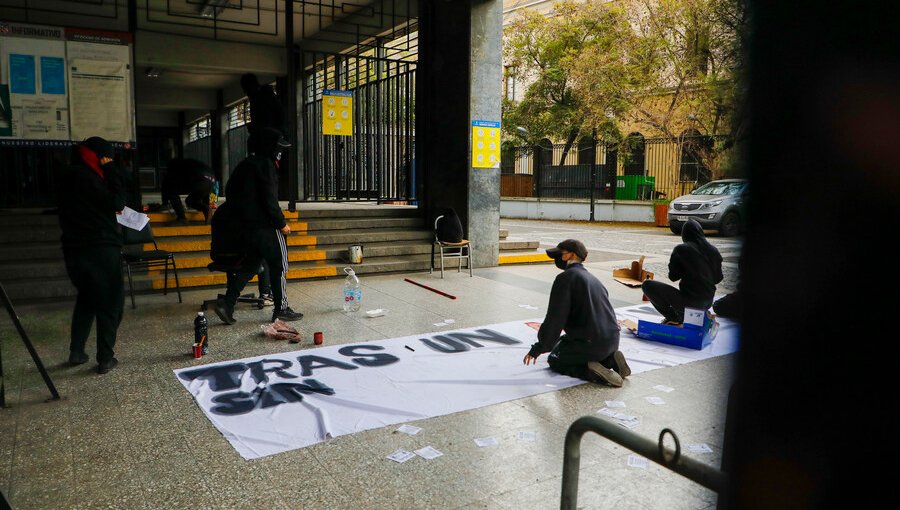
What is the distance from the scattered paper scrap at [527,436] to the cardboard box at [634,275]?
471 centimetres

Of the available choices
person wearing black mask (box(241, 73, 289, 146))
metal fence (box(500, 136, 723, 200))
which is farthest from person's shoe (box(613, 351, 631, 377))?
metal fence (box(500, 136, 723, 200))

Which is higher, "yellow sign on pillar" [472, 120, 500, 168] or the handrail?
"yellow sign on pillar" [472, 120, 500, 168]

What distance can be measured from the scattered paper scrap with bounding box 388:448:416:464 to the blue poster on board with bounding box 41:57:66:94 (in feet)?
24.2

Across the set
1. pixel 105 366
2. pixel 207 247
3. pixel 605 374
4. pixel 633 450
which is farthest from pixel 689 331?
pixel 207 247

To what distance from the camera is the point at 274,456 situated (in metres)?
3.41

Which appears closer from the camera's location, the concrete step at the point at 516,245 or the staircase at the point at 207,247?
the staircase at the point at 207,247

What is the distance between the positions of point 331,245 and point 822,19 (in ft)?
31.2

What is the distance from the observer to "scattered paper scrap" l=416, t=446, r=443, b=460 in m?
3.41

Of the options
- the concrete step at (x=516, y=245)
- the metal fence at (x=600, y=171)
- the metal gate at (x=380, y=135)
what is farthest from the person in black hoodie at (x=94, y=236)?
the metal fence at (x=600, y=171)

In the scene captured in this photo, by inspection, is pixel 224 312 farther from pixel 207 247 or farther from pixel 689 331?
pixel 689 331

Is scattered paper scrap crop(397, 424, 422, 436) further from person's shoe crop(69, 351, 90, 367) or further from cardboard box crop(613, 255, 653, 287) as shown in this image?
cardboard box crop(613, 255, 653, 287)

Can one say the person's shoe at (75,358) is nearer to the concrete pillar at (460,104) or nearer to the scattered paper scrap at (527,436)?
the scattered paper scrap at (527,436)

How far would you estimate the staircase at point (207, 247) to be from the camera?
7.54 meters

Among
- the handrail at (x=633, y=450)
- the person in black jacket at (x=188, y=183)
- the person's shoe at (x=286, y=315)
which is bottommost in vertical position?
the person's shoe at (x=286, y=315)
